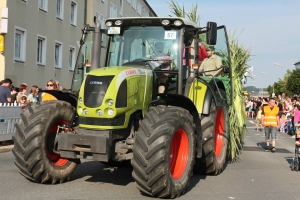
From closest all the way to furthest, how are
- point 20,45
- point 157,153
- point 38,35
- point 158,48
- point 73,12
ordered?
point 157,153
point 158,48
point 20,45
point 38,35
point 73,12

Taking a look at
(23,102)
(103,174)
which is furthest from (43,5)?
(103,174)

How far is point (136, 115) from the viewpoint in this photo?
6793 millimetres

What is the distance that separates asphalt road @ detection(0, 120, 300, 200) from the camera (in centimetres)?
636

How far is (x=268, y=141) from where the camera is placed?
46.9 feet

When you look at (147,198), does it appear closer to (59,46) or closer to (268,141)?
(268,141)

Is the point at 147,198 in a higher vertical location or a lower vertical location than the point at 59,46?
lower

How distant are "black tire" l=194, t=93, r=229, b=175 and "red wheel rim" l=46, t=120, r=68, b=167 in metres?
2.33

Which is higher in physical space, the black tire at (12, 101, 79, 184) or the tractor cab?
the tractor cab

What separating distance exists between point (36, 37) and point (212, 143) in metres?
17.8

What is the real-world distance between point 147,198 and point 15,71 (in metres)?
16.7

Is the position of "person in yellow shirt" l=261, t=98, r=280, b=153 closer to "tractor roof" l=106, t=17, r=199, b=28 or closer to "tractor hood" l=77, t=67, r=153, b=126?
"tractor roof" l=106, t=17, r=199, b=28

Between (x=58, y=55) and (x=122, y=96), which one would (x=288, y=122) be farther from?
(x=122, y=96)

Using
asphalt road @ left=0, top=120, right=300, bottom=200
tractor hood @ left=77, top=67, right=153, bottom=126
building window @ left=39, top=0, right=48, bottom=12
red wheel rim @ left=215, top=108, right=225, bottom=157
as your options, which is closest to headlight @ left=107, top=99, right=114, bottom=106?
tractor hood @ left=77, top=67, right=153, bottom=126

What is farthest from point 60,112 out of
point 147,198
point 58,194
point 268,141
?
point 268,141
